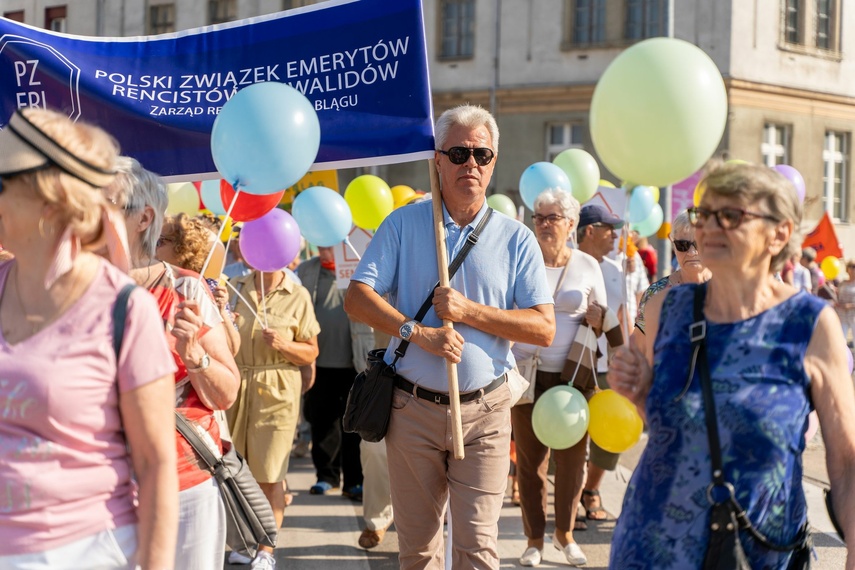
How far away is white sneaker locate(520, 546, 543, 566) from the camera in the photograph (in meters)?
6.15

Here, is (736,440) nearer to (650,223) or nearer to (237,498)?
(237,498)

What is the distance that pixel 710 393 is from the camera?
2773 mm

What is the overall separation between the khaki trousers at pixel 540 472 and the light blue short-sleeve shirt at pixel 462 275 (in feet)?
6.21

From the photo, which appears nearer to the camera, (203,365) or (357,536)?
(203,365)

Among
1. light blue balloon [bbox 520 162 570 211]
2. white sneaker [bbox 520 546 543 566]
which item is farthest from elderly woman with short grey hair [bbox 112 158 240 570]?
light blue balloon [bbox 520 162 570 211]

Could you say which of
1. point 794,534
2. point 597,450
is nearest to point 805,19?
point 597,450

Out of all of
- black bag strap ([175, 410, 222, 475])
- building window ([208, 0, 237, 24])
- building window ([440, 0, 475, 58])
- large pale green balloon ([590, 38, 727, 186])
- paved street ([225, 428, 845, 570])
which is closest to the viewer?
black bag strap ([175, 410, 222, 475])

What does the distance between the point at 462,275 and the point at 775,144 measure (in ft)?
82.3

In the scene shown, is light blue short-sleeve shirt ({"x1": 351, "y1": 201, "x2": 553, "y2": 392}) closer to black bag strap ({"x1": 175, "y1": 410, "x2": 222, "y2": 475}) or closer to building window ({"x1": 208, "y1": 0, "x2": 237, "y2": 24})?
black bag strap ({"x1": 175, "y1": 410, "x2": 222, "y2": 475})

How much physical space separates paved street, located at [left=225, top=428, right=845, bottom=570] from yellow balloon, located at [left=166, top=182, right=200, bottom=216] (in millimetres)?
2733

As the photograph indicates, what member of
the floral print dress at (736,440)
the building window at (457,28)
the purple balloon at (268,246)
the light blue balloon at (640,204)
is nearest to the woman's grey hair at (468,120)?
the floral print dress at (736,440)

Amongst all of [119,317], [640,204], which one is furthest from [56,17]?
[119,317]

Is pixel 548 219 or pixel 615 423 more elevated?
pixel 548 219

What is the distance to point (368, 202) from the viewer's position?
8477 millimetres
